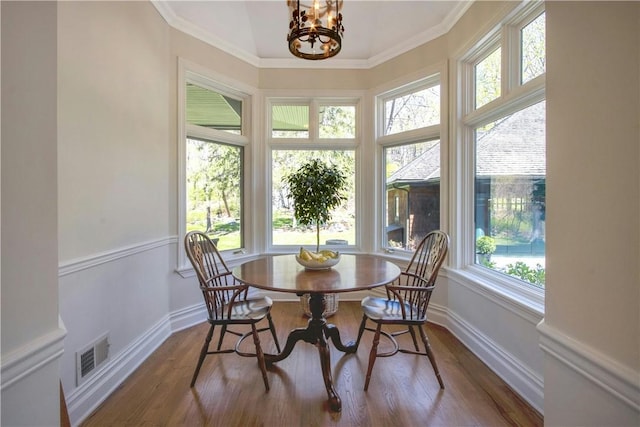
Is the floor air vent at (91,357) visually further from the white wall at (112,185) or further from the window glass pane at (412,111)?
the window glass pane at (412,111)

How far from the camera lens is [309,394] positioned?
1903 millimetres

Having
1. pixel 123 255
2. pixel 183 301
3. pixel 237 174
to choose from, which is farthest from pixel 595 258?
pixel 237 174

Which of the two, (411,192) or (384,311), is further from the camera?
(411,192)

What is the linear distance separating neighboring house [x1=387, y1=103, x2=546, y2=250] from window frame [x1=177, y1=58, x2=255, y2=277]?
1.93m

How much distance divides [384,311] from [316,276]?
58cm

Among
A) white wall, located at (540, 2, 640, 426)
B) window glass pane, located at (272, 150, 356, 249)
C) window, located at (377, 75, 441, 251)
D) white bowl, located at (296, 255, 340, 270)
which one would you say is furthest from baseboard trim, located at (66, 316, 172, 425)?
window, located at (377, 75, 441, 251)

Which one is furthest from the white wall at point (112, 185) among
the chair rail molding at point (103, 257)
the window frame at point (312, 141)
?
the window frame at point (312, 141)

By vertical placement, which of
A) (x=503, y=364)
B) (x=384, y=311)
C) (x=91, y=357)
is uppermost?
(x=384, y=311)

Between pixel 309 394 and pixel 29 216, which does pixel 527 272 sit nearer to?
pixel 309 394

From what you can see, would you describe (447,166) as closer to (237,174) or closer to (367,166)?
(367,166)

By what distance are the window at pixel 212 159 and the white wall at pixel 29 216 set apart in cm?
222

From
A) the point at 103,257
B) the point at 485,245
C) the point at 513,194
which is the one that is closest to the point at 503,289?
the point at 485,245

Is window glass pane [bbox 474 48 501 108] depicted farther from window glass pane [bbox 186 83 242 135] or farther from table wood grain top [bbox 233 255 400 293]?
window glass pane [bbox 186 83 242 135]

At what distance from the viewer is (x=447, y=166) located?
9.67ft
